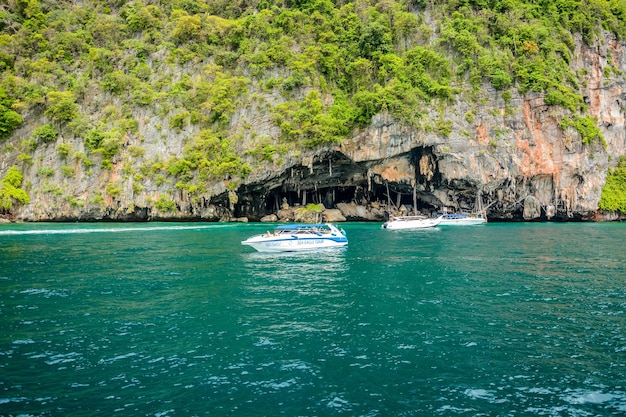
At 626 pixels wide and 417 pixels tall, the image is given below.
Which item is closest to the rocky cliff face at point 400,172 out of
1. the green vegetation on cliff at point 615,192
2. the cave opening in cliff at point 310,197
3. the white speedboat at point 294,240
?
the cave opening in cliff at point 310,197

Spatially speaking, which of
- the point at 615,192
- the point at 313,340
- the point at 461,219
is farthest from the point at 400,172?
the point at 313,340

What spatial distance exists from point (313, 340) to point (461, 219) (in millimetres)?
53785

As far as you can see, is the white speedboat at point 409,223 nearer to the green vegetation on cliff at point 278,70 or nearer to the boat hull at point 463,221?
the boat hull at point 463,221

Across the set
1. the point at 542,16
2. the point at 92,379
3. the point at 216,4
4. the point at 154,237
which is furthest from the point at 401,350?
the point at 216,4

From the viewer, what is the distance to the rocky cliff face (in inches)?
2327

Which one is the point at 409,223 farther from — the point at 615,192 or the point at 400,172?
the point at 615,192

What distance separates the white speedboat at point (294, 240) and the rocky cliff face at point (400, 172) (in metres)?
26.7

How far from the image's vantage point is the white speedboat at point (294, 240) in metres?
31.4

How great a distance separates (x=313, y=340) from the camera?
11266 mm

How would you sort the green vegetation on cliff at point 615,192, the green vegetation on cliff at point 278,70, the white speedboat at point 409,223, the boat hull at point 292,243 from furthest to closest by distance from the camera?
the green vegetation on cliff at point 615,192, the green vegetation on cliff at point 278,70, the white speedboat at point 409,223, the boat hull at point 292,243

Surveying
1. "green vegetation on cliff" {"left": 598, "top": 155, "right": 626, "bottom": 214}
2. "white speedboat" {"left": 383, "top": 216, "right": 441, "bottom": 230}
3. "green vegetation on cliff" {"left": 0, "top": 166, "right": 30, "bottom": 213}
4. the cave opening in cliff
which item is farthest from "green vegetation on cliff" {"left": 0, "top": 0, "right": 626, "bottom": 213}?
"white speedboat" {"left": 383, "top": 216, "right": 441, "bottom": 230}

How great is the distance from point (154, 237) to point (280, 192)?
100 ft

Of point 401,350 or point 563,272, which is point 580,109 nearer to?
point 563,272

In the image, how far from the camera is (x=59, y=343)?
431 inches
